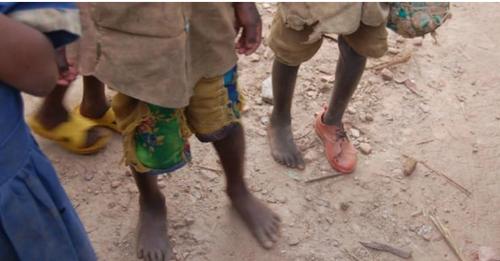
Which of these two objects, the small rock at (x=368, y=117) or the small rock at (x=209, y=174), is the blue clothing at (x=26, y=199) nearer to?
the small rock at (x=209, y=174)

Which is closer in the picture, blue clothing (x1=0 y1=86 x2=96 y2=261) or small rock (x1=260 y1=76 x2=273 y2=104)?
blue clothing (x1=0 y1=86 x2=96 y2=261)

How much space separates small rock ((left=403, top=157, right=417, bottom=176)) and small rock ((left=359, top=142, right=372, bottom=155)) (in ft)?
0.52

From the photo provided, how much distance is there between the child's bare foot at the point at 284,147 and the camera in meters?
2.50

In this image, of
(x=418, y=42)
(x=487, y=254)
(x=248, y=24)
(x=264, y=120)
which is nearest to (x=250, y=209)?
(x=264, y=120)

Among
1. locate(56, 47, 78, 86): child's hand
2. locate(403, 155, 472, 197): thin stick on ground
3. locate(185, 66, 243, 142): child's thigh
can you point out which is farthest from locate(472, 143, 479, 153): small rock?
locate(56, 47, 78, 86): child's hand

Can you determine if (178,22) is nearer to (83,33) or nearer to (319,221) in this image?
(83,33)

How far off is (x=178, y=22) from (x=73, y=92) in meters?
1.36

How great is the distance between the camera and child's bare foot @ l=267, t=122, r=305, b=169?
2496 millimetres

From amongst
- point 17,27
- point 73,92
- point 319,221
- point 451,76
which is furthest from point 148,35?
point 451,76

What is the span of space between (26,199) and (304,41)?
45.0 inches

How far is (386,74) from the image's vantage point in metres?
2.91

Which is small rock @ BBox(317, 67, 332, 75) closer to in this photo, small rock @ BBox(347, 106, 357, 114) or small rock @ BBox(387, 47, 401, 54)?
small rock @ BBox(347, 106, 357, 114)

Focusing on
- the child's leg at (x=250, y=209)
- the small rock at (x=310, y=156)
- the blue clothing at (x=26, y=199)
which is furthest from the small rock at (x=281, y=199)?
the blue clothing at (x=26, y=199)

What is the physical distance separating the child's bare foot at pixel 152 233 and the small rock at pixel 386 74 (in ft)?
4.40
